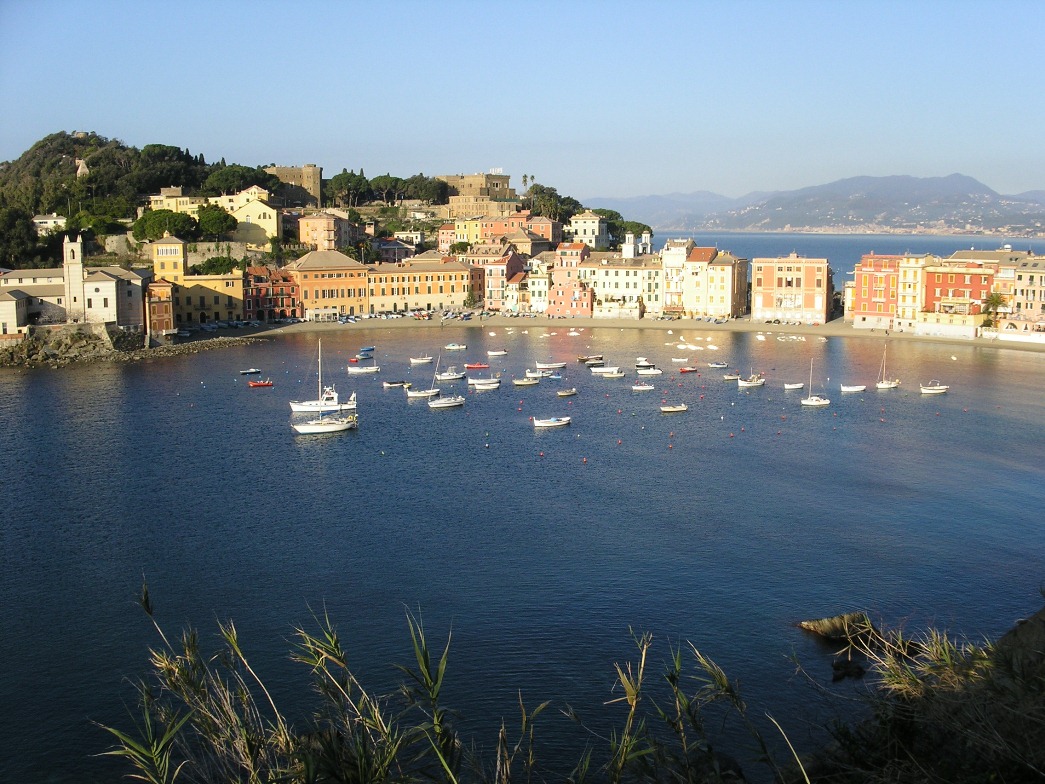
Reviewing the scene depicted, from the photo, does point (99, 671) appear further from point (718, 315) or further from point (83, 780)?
point (718, 315)

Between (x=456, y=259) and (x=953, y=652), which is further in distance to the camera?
(x=456, y=259)

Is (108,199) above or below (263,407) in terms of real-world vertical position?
above

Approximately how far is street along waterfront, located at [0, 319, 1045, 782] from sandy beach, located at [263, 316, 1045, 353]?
41.2 feet

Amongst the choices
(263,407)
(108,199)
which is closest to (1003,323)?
(263,407)

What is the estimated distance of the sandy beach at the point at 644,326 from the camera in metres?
45.6

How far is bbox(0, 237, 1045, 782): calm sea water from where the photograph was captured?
13117 mm

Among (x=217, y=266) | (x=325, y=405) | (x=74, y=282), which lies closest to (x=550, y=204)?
(x=217, y=266)

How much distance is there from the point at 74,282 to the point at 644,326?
84.2 ft

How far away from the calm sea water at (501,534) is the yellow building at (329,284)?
1827 cm

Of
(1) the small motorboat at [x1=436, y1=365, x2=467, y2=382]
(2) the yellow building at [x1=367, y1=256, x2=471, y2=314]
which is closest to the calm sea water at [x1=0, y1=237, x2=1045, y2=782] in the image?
(1) the small motorboat at [x1=436, y1=365, x2=467, y2=382]

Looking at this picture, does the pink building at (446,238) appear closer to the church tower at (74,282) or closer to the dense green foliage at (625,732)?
the church tower at (74,282)

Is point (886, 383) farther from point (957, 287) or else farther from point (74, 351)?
point (74, 351)

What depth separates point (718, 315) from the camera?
5078 cm

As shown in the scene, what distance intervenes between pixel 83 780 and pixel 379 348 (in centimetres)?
3172
